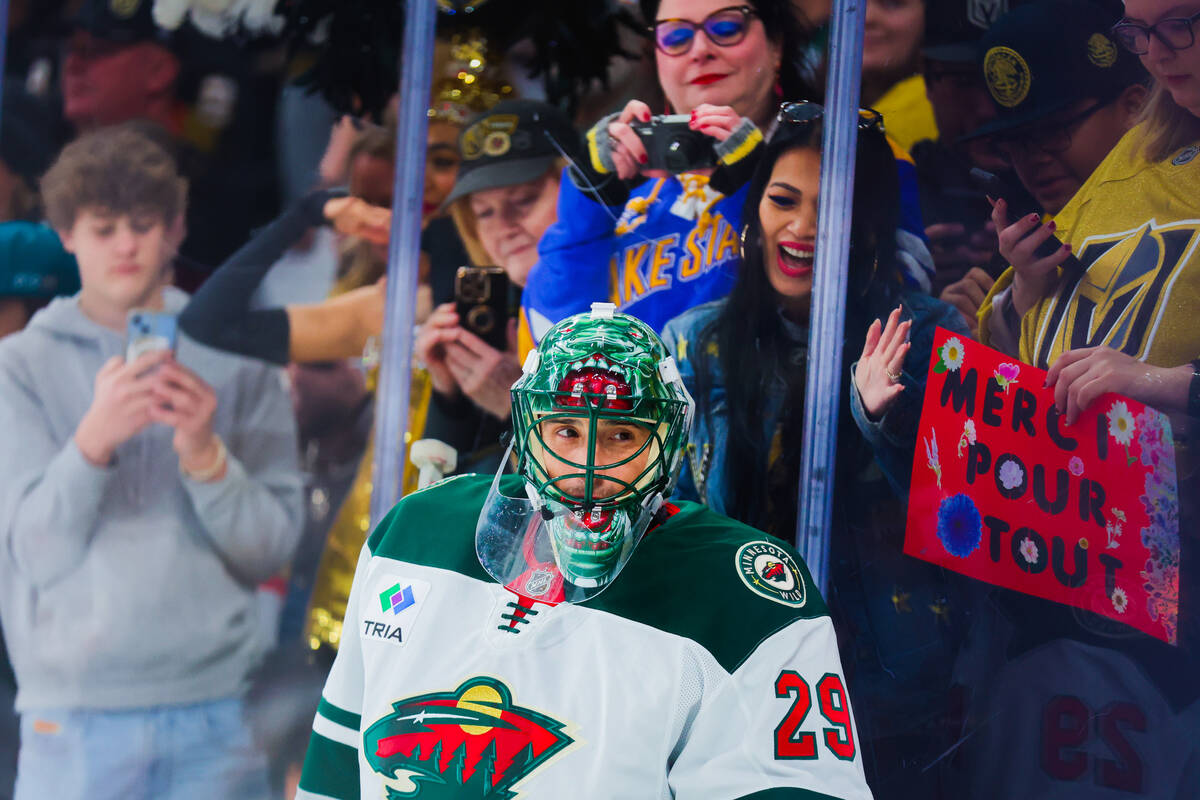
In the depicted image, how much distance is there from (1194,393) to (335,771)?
1694 mm

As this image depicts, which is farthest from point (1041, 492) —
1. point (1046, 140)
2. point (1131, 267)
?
point (1046, 140)

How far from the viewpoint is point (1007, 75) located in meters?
2.13

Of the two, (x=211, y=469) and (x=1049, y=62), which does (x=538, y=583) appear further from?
(x=211, y=469)

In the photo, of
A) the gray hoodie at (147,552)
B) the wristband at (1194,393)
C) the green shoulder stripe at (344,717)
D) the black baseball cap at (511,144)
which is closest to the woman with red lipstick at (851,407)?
the wristband at (1194,393)

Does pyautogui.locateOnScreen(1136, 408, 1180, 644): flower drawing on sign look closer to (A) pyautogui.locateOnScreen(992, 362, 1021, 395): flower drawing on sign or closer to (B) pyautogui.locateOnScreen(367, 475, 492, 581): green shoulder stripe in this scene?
(A) pyautogui.locateOnScreen(992, 362, 1021, 395): flower drawing on sign

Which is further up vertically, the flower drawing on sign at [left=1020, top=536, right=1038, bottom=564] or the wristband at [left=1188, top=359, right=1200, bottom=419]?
the wristband at [left=1188, top=359, right=1200, bottom=419]

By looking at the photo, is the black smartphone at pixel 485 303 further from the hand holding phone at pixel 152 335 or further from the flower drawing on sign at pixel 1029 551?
the flower drawing on sign at pixel 1029 551

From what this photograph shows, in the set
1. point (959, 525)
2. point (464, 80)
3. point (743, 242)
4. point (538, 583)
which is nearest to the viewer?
point (538, 583)

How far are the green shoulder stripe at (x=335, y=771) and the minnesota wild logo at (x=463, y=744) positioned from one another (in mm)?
176

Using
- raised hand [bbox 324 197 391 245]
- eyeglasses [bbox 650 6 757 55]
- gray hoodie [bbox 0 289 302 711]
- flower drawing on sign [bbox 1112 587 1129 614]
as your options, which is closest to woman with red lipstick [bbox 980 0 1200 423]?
flower drawing on sign [bbox 1112 587 1129 614]

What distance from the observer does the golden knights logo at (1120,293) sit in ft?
6.41

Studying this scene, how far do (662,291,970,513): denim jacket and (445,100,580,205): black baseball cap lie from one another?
0.58m

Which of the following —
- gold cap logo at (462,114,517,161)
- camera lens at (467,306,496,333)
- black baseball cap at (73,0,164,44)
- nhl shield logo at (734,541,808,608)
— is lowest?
nhl shield logo at (734,541,808,608)

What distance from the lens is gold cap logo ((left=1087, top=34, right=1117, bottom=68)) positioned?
6.64 feet
